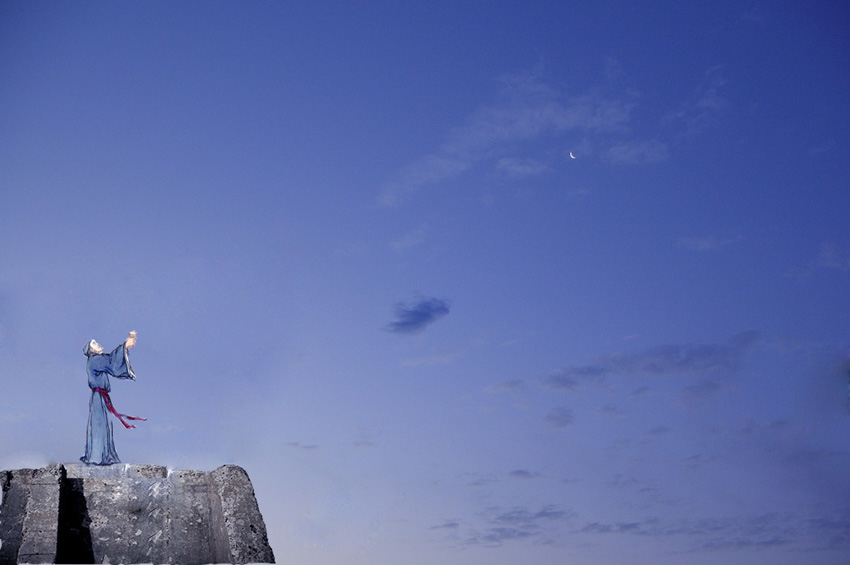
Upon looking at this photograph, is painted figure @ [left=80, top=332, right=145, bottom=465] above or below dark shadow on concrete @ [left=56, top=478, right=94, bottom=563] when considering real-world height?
above

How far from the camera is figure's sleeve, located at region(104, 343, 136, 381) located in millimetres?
15969

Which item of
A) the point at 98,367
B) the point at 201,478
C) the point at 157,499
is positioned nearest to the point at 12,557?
the point at 157,499

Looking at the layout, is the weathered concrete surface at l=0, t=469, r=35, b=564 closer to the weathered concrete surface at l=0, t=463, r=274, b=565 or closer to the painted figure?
the weathered concrete surface at l=0, t=463, r=274, b=565

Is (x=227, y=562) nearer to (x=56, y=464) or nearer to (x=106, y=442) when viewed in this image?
(x=56, y=464)

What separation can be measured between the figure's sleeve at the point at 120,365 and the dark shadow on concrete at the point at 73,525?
3578 mm

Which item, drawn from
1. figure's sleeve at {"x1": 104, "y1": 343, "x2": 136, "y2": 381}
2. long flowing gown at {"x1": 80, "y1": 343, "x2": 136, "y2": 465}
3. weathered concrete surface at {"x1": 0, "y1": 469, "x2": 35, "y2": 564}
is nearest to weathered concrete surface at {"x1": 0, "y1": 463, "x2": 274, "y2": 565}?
weathered concrete surface at {"x1": 0, "y1": 469, "x2": 35, "y2": 564}

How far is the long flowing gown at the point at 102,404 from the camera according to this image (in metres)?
14.7

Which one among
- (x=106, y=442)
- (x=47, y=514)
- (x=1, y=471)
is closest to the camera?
(x=47, y=514)

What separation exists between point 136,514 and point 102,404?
3.65 meters

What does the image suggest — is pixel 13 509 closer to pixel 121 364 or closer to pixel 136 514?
pixel 136 514

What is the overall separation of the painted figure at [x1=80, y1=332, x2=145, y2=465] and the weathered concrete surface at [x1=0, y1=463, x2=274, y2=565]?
81 centimetres

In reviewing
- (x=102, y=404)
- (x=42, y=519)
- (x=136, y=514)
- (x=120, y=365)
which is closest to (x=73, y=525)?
(x=136, y=514)

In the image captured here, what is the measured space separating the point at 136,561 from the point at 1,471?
128 inches

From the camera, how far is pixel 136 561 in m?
12.3
